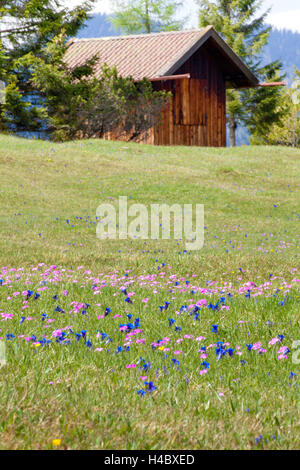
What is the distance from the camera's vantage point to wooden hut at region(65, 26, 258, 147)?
3562 cm

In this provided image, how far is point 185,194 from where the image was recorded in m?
20.5

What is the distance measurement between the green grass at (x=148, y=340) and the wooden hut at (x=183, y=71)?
20426 mm

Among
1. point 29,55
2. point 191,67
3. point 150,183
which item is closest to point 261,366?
point 150,183

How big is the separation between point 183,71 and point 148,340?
1362 inches

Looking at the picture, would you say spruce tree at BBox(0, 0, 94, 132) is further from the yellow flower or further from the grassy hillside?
the yellow flower

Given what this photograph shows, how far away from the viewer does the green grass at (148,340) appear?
2840 millimetres

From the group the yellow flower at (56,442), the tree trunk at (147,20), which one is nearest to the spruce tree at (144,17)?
the tree trunk at (147,20)

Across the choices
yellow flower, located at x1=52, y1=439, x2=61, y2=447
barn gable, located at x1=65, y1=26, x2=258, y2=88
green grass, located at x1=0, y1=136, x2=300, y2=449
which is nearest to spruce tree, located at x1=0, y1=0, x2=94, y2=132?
barn gable, located at x1=65, y1=26, x2=258, y2=88

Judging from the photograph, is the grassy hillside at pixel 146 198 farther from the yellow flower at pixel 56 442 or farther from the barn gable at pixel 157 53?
the yellow flower at pixel 56 442

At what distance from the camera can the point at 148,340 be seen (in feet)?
15.9

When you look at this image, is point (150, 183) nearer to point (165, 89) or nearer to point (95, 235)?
point (95, 235)

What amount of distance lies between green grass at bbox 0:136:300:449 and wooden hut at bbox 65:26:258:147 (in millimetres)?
20426

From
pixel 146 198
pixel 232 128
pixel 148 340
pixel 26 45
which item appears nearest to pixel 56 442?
pixel 148 340

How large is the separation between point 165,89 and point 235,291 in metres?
30.6
